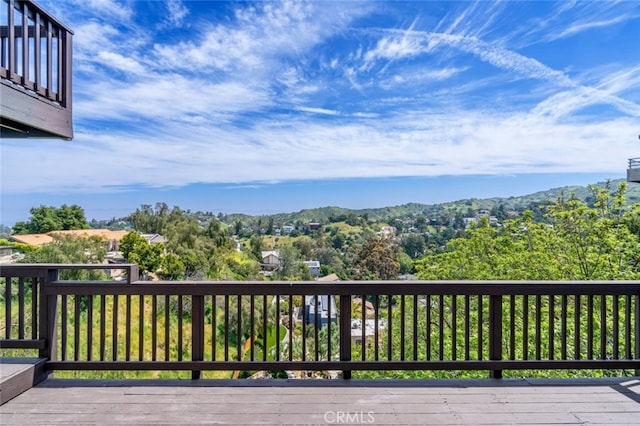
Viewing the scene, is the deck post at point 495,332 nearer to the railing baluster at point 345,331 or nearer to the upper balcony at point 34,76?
the railing baluster at point 345,331

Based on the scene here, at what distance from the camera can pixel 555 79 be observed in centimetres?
1686

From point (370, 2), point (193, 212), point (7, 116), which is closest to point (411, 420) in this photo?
point (7, 116)

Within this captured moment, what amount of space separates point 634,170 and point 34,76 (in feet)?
32.6

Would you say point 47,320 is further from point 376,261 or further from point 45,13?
point 376,261

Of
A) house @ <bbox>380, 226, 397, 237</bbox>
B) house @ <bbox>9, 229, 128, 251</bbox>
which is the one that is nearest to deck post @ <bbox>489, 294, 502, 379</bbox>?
house @ <bbox>380, 226, 397, 237</bbox>

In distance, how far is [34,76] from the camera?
2787mm

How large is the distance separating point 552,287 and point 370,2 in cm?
791

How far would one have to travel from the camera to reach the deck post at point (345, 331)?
113 inches

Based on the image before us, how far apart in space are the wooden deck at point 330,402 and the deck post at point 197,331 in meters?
0.18

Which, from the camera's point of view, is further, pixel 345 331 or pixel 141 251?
pixel 141 251

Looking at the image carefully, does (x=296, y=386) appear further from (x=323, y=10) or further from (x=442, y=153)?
(x=442, y=153)

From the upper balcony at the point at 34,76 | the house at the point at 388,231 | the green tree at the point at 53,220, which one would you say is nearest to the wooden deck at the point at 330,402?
the upper balcony at the point at 34,76

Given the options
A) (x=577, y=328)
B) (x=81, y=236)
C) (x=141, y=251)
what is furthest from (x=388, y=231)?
(x=81, y=236)

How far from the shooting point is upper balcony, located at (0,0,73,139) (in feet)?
8.27
